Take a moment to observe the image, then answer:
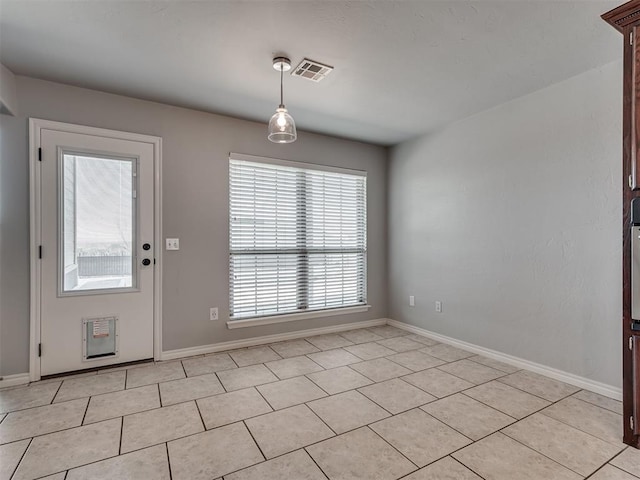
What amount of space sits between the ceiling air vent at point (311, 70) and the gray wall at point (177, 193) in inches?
48.4

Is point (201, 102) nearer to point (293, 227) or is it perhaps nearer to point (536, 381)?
point (293, 227)

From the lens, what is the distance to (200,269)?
3422 mm

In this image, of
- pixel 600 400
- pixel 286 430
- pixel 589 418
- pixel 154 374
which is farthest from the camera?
pixel 154 374

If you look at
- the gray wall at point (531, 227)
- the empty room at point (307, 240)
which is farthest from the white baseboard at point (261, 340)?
the gray wall at point (531, 227)

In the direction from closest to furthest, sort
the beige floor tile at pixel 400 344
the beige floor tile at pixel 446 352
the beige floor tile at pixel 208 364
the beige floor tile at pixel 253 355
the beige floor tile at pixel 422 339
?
the beige floor tile at pixel 208 364
the beige floor tile at pixel 253 355
the beige floor tile at pixel 446 352
the beige floor tile at pixel 400 344
the beige floor tile at pixel 422 339

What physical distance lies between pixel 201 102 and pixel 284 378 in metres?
2.68

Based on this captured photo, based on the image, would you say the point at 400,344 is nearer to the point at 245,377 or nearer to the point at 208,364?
the point at 245,377

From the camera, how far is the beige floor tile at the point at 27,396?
7.57 ft

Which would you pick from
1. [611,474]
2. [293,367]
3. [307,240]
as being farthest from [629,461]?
[307,240]

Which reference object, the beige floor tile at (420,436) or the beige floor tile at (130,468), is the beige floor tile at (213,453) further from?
the beige floor tile at (420,436)

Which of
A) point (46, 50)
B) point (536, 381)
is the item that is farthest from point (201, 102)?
point (536, 381)

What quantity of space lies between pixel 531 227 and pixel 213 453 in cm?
304

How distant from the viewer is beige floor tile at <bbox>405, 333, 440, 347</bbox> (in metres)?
3.78

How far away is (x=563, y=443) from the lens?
6.24ft
